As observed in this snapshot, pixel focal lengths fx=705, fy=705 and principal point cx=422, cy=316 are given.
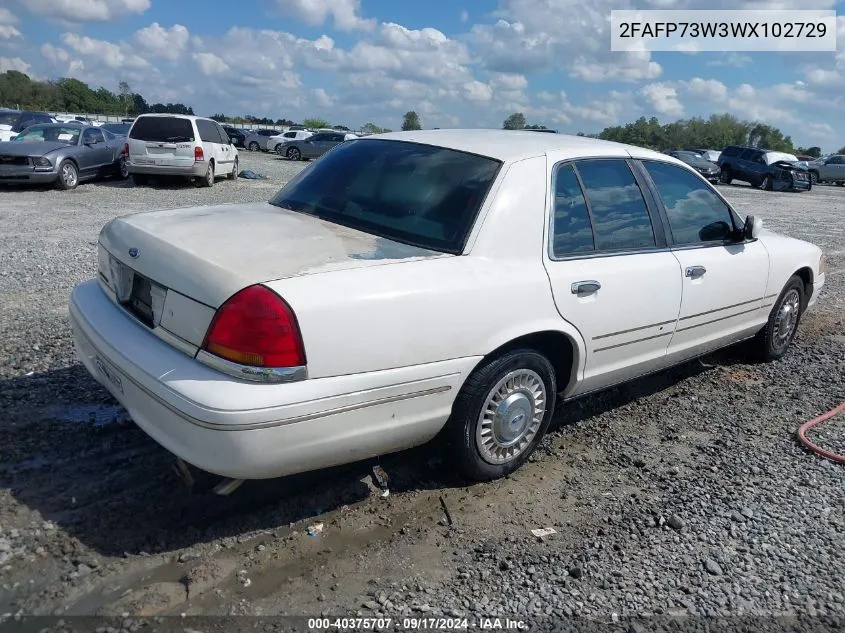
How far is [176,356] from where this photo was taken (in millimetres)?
2820

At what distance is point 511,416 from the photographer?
3.46 m

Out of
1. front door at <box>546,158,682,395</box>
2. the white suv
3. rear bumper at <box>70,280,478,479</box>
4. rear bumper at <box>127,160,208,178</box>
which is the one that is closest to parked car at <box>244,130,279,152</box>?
the white suv

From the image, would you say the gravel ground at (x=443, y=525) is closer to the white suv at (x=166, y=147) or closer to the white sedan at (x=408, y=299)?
the white sedan at (x=408, y=299)

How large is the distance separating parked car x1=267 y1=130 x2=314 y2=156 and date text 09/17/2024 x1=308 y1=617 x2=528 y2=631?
116 feet

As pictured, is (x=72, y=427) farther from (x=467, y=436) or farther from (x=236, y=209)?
(x=467, y=436)

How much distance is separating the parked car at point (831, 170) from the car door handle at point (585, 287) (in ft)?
120

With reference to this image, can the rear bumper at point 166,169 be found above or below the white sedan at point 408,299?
above

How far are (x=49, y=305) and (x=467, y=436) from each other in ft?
14.4

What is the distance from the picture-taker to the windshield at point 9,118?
22.3 m

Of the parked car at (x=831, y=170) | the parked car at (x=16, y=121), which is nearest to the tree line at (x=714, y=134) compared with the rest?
the parked car at (x=831, y=170)

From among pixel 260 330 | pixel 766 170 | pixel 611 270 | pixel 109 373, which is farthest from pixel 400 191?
pixel 766 170

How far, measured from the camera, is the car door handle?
354 cm

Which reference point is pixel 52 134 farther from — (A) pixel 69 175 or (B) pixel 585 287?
(B) pixel 585 287

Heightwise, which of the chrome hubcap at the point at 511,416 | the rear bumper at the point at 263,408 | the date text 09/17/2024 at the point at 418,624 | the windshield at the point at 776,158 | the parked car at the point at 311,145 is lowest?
the date text 09/17/2024 at the point at 418,624
